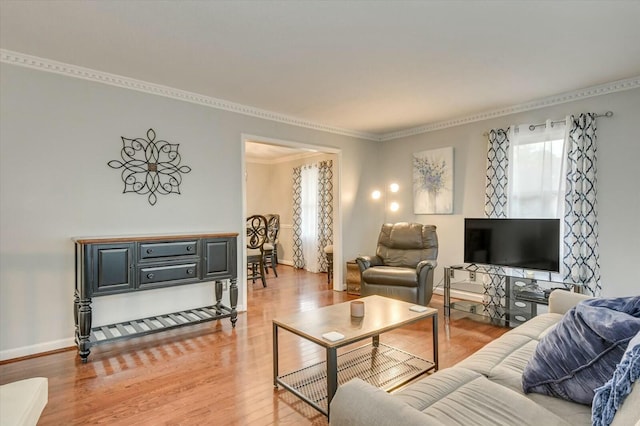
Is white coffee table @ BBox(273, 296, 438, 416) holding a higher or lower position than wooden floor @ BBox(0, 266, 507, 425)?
higher

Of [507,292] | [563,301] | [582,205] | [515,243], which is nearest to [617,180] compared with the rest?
[582,205]

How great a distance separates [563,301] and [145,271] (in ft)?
10.7

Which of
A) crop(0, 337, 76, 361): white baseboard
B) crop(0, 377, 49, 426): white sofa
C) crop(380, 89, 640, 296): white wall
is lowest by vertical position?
crop(0, 337, 76, 361): white baseboard

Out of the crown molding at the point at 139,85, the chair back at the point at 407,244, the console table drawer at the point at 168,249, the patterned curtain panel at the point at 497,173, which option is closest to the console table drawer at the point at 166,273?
the console table drawer at the point at 168,249

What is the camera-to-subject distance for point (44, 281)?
298 cm

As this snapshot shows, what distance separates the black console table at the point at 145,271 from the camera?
9.20 ft

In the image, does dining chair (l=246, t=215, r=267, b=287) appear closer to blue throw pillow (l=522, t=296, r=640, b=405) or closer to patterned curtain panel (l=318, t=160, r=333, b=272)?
patterned curtain panel (l=318, t=160, r=333, b=272)

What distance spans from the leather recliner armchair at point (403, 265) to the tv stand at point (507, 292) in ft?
0.99

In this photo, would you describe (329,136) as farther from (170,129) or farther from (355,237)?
(170,129)

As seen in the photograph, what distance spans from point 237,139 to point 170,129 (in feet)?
2.52

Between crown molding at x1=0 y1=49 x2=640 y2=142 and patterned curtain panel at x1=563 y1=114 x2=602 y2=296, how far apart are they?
0.30 m

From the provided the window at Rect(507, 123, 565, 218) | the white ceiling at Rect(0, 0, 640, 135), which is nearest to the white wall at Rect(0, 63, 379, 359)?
the white ceiling at Rect(0, 0, 640, 135)

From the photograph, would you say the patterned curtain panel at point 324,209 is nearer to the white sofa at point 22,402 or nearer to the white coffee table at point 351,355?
the white coffee table at point 351,355

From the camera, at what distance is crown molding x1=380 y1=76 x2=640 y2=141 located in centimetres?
352
